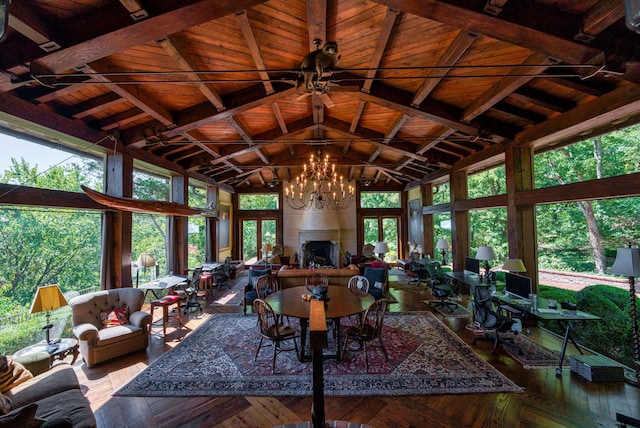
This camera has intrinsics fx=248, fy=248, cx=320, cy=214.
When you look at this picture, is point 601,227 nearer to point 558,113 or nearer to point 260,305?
point 558,113

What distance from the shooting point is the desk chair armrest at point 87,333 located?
3.25m

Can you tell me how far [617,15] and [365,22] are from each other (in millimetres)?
2158

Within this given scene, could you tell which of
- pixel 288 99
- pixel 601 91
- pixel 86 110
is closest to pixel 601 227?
pixel 601 91

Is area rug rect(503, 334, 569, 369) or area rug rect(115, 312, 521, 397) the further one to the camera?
area rug rect(503, 334, 569, 369)

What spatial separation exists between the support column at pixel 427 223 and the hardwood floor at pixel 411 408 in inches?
227

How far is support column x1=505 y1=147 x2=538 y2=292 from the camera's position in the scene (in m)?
4.62

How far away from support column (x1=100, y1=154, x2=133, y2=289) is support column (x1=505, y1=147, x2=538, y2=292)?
7.26 m

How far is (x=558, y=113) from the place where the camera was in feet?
12.5

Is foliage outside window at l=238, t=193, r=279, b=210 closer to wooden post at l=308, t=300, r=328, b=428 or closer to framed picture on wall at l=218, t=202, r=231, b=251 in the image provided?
framed picture on wall at l=218, t=202, r=231, b=251

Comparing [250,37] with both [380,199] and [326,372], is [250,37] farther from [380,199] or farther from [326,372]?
[380,199]

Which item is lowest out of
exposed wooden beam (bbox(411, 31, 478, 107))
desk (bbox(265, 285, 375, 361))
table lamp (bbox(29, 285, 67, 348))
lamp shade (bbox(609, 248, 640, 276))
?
desk (bbox(265, 285, 375, 361))

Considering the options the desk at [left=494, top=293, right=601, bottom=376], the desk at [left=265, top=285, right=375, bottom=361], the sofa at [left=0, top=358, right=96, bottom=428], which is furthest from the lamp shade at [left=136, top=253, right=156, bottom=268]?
the desk at [left=494, top=293, right=601, bottom=376]

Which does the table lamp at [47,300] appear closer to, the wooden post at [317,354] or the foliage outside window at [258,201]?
the wooden post at [317,354]

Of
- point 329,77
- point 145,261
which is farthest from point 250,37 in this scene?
point 145,261
